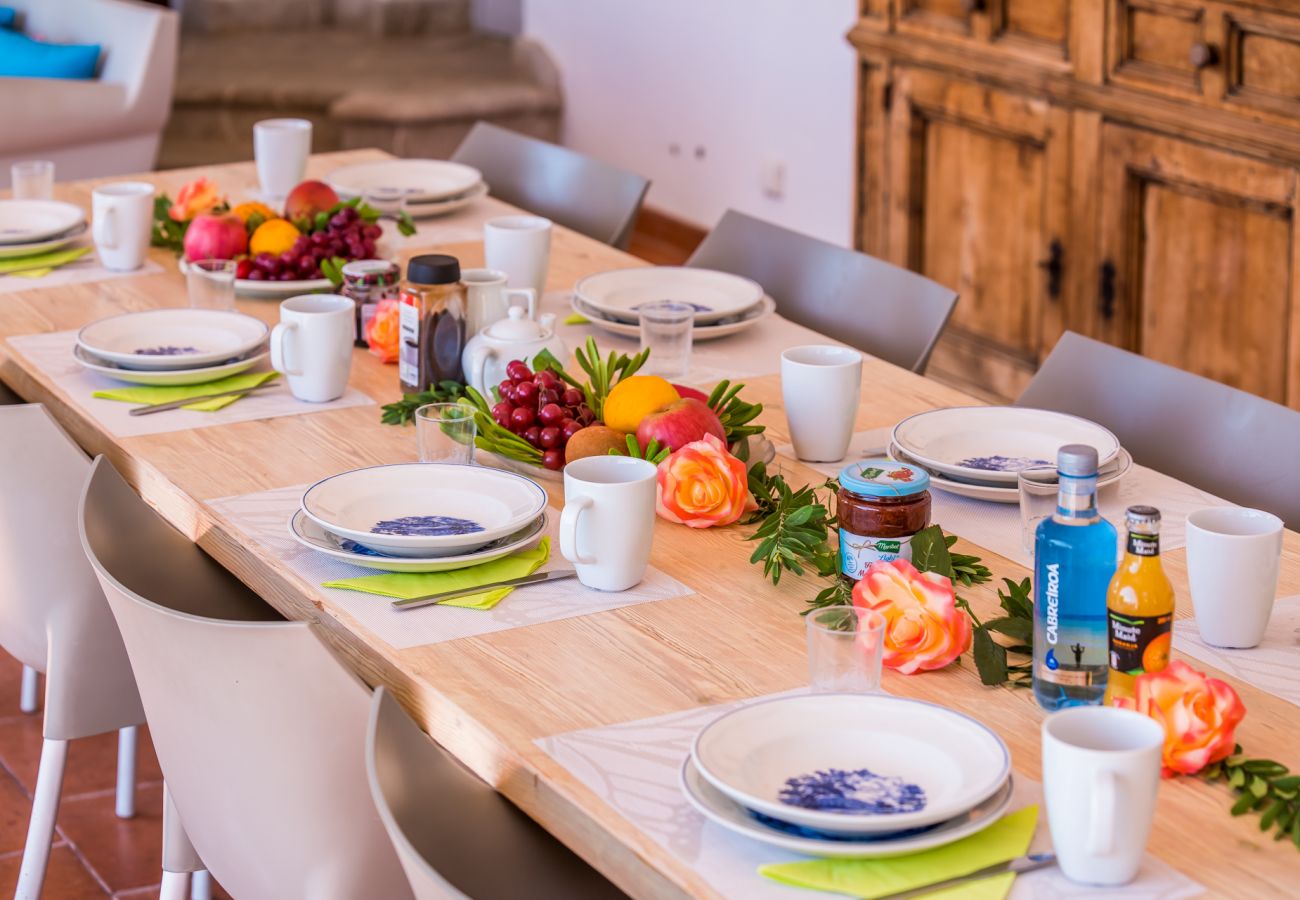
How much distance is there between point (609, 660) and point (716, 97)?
12.7ft

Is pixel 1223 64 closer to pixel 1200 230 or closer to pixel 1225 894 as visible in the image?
pixel 1200 230

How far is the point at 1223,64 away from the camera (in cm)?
312

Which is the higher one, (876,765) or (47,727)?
(876,765)

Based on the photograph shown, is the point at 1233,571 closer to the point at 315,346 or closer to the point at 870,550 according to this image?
the point at 870,550

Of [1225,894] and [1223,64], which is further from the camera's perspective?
[1223,64]

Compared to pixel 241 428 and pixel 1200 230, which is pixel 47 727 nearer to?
pixel 241 428

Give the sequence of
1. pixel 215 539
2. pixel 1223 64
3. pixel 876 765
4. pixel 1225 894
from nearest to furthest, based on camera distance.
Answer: pixel 1225 894, pixel 876 765, pixel 215 539, pixel 1223 64

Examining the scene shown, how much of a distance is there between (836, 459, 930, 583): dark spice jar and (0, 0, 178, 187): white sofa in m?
3.68

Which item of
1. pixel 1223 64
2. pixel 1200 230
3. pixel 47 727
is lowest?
pixel 47 727

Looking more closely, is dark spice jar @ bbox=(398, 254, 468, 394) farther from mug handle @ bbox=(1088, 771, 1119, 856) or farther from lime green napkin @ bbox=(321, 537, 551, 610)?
mug handle @ bbox=(1088, 771, 1119, 856)

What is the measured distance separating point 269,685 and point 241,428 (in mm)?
685

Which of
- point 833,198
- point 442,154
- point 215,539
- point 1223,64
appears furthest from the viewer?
point 442,154

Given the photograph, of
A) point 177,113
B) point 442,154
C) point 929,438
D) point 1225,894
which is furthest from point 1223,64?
point 177,113

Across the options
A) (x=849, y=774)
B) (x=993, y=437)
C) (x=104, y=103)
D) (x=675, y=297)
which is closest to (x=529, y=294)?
(x=675, y=297)
